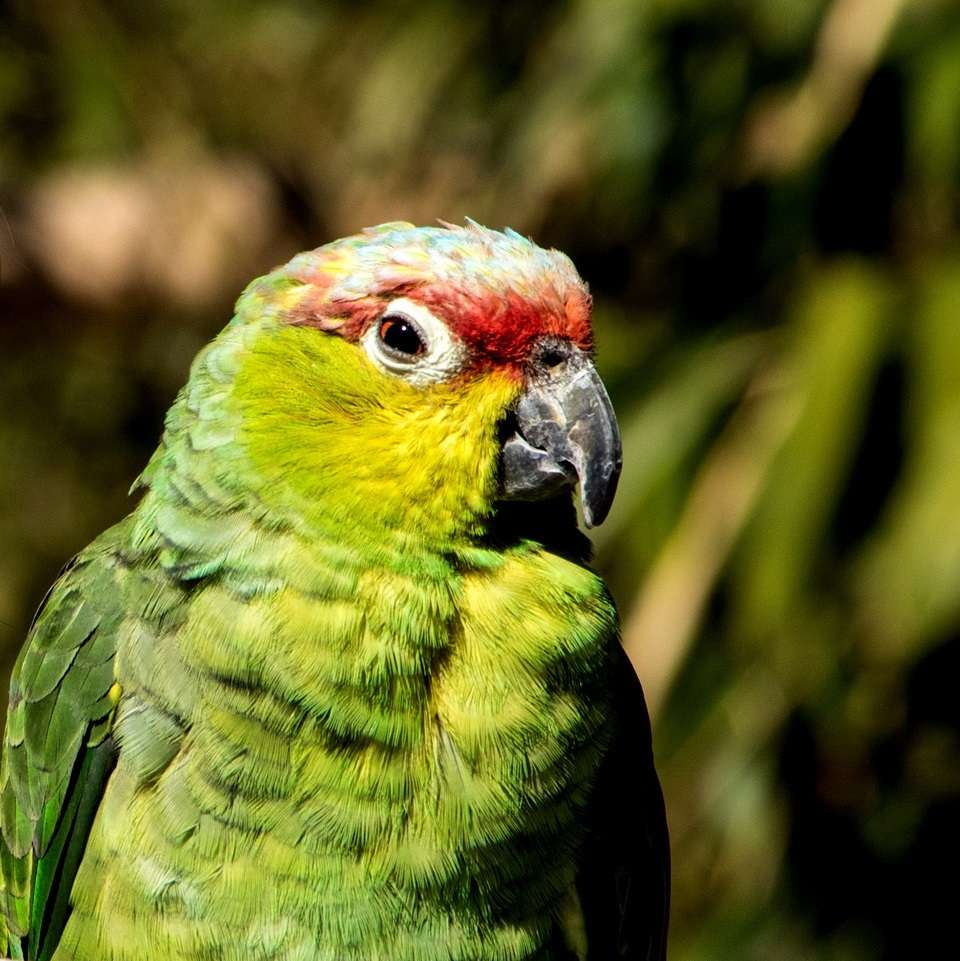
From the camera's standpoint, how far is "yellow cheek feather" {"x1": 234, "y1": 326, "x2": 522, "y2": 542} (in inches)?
51.2

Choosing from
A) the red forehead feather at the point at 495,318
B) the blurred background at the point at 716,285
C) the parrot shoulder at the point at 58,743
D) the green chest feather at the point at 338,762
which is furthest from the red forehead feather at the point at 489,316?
the blurred background at the point at 716,285

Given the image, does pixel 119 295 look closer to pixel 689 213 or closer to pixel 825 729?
pixel 689 213

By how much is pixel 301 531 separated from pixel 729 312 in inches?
71.5

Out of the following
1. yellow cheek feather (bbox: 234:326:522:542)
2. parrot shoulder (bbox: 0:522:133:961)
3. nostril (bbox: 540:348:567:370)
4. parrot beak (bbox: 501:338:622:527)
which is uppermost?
nostril (bbox: 540:348:567:370)

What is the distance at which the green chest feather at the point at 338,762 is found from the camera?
127cm

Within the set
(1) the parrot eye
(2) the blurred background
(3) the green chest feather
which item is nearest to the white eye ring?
(1) the parrot eye

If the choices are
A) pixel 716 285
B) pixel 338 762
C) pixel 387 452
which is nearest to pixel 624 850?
pixel 338 762

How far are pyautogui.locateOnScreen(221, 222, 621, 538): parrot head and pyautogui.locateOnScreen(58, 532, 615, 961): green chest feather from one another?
0.26 feet

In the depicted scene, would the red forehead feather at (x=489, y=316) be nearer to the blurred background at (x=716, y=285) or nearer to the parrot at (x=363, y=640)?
the parrot at (x=363, y=640)

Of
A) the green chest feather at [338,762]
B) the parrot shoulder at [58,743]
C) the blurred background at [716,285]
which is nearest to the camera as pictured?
the green chest feather at [338,762]

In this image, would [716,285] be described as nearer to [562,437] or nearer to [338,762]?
[562,437]

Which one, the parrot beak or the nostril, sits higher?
the nostril

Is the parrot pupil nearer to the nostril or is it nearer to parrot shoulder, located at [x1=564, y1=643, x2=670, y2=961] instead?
the nostril

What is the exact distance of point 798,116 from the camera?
278 cm
